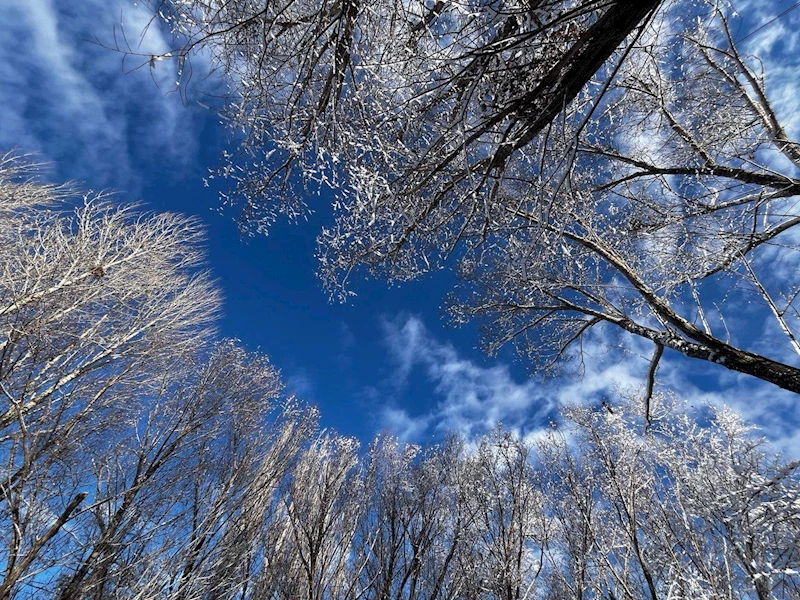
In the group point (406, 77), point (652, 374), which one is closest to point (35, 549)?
point (406, 77)

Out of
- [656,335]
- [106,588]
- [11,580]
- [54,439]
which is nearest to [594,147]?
[656,335]

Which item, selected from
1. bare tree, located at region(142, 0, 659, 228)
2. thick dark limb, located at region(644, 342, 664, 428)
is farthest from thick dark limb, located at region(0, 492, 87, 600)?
thick dark limb, located at region(644, 342, 664, 428)

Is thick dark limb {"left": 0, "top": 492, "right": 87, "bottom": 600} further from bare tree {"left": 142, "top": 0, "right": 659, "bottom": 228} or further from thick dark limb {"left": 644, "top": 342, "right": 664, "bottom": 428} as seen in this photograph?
thick dark limb {"left": 644, "top": 342, "right": 664, "bottom": 428}

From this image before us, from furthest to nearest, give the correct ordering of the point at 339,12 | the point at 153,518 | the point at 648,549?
the point at 648,549, the point at 153,518, the point at 339,12

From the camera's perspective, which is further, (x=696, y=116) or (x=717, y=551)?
(x=717, y=551)

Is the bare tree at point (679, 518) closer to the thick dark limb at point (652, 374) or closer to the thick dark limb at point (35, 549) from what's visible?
the thick dark limb at point (652, 374)

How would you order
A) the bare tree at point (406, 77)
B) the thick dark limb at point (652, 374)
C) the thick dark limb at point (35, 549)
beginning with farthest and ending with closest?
the thick dark limb at point (652, 374) → the thick dark limb at point (35, 549) → the bare tree at point (406, 77)

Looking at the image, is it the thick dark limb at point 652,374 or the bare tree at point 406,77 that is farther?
the thick dark limb at point 652,374

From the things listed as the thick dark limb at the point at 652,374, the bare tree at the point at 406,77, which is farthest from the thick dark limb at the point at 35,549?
the thick dark limb at the point at 652,374

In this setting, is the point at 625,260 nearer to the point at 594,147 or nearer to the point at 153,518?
the point at 594,147

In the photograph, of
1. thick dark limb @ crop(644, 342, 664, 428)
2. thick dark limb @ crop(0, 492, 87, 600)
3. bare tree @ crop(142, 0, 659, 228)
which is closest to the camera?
bare tree @ crop(142, 0, 659, 228)

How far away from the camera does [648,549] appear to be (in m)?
5.71

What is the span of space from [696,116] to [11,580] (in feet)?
27.1

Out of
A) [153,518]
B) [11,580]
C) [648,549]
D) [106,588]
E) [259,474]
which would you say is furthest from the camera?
[259,474]
